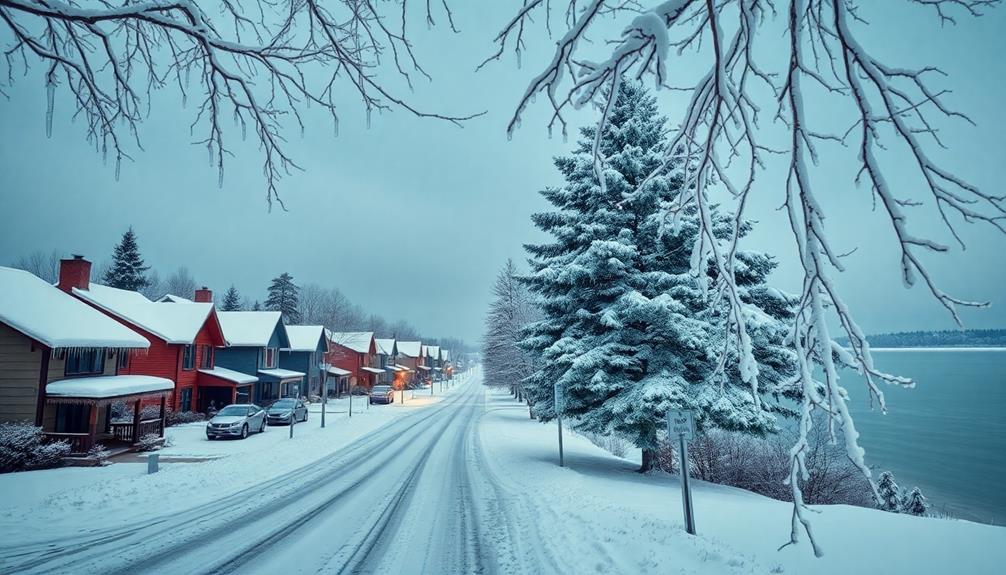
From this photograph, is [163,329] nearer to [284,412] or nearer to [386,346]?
[284,412]

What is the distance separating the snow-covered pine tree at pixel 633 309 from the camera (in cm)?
1157

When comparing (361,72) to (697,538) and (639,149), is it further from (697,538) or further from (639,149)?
(639,149)

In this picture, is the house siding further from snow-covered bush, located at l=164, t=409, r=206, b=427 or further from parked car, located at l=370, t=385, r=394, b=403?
parked car, located at l=370, t=385, r=394, b=403

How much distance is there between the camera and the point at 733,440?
659 inches

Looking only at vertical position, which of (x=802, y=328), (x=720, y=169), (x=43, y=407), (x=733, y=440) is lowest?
(x=733, y=440)

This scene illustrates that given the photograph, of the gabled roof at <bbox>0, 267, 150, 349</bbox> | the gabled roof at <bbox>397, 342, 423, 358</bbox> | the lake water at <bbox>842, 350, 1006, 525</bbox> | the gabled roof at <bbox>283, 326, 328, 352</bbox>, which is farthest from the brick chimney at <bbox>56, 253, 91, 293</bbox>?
the gabled roof at <bbox>397, 342, 423, 358</bbox>

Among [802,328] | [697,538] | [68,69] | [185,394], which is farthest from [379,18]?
[185,394]

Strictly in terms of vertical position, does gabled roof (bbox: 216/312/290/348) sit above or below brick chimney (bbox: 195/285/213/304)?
below

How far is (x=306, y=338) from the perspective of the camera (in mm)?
43656

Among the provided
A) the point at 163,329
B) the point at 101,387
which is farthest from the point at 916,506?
the point at 163,329

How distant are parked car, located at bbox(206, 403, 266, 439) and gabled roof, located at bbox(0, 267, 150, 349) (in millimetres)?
4660

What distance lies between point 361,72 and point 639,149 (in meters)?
11.2

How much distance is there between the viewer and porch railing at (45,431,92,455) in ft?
49.6

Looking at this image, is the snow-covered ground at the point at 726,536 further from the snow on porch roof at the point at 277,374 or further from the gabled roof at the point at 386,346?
the gabled roof at the point at 386,346
